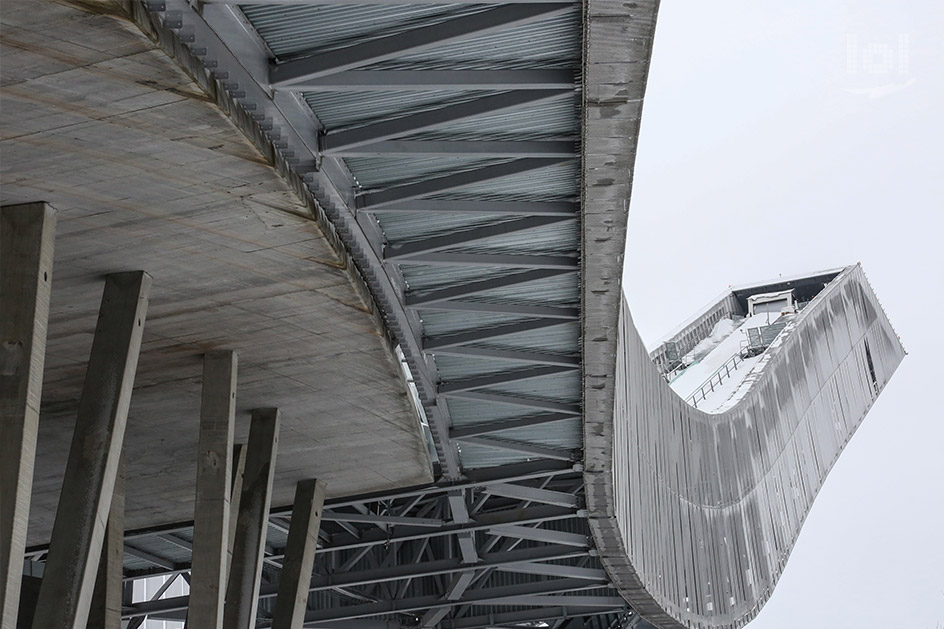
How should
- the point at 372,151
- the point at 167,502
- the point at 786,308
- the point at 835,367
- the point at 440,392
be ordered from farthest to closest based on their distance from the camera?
the point at 786,308
the point at 835,367
the point at 167,502
the point at 440,392
the point at 372,151

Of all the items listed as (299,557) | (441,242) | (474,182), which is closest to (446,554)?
(299,557)

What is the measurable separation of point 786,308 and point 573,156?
7262cm

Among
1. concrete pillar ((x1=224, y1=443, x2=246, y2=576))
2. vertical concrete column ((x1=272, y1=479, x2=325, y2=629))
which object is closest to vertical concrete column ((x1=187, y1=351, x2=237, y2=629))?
concrete pillar ((x1=224, y1=443, x2=246, y2=576))

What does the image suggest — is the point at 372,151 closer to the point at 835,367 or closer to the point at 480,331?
the point at 480,331

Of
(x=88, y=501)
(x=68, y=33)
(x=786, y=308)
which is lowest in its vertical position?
(x=88, y=501)

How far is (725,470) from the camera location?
144ft

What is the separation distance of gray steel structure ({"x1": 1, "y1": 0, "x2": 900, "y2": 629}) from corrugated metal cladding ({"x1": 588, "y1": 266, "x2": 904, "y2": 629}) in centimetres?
39

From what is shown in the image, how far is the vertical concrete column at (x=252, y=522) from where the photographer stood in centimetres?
2028

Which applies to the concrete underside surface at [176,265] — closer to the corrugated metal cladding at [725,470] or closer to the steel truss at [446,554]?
the steel truss at [446,554]

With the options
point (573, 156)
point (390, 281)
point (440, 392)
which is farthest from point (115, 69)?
point (440, 392)

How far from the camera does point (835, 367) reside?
71.2 m

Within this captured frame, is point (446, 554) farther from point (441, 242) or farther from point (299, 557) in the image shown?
point (441, 242)

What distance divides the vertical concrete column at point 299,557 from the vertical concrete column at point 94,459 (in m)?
8.31

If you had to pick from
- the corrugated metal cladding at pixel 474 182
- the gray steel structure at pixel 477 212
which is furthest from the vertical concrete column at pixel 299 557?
the corrugated metal cladding at pixel 474 182
